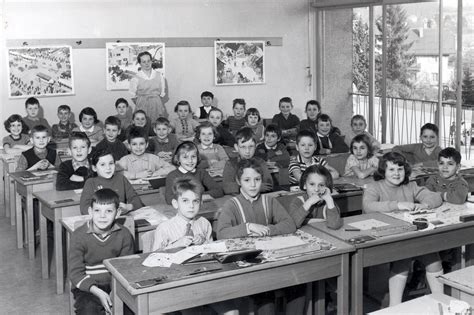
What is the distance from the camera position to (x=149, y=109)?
9547 millimetres

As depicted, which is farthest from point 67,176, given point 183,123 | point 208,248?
point 183,123

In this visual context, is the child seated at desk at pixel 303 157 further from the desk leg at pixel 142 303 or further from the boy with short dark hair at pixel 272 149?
the desk leg at pixel 142 303

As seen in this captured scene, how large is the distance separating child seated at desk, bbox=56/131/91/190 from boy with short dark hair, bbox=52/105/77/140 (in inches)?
128

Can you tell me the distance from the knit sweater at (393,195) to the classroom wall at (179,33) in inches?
238

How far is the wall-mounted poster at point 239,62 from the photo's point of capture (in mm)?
10719

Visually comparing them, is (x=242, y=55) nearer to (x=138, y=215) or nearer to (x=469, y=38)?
(x=469, y=38)

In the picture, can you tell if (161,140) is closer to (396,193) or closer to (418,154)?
(418,154)

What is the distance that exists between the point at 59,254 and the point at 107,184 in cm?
63

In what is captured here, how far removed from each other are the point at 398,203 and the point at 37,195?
2810 millimetres

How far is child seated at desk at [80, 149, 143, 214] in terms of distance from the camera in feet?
15.8

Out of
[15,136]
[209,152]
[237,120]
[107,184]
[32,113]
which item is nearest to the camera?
[107,184]

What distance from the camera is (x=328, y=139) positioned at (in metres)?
7.81

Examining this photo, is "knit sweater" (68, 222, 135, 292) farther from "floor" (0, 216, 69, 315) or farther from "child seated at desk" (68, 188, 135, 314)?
"floor" (0, 216, 69, 315)

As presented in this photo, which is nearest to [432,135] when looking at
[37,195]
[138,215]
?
[138,215]
